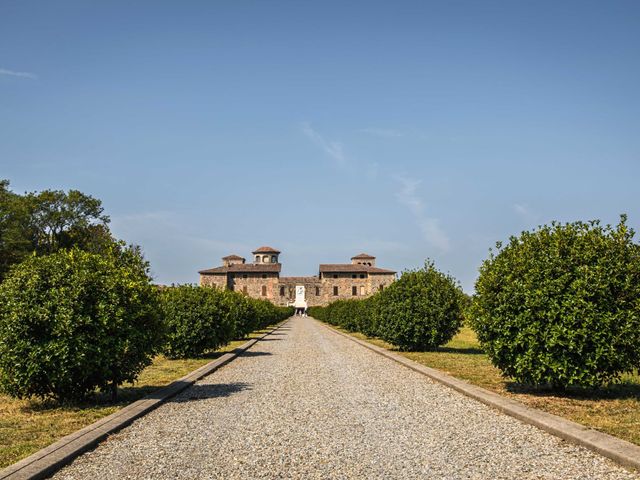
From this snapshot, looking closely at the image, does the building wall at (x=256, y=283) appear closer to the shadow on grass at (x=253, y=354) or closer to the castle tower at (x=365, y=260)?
the castle tower at (x=365, y=260)

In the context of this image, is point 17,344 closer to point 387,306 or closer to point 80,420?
point 80,420

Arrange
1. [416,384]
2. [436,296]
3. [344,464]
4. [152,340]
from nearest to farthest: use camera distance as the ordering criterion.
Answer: [344,464]
[152,340]
[416,384]
[436,296]

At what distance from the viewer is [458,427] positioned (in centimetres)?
720

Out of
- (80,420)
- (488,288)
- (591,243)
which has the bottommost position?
(80,420)

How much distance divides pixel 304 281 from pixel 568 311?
100917 millimetres

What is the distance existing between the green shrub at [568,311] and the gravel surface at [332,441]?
1.27 meters

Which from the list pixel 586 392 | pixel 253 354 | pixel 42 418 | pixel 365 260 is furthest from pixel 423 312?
pixel 365 260

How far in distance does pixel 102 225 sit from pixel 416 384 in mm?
55492

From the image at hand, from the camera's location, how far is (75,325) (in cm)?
833

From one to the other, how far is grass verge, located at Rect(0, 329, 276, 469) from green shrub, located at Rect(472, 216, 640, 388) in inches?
250

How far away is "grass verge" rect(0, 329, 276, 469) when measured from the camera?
6137mm

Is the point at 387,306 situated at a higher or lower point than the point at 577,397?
higher

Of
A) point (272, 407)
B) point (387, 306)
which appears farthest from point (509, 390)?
point (387, 306)

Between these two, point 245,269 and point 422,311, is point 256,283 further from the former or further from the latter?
point 422,311
